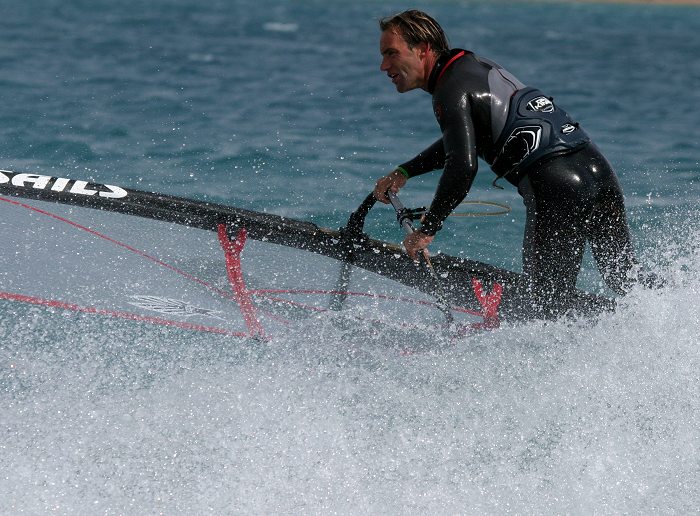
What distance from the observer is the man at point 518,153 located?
4.17 m

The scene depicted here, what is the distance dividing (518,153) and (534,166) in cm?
9

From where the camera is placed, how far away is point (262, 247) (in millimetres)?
4930

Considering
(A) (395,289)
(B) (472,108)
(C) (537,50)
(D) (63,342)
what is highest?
(B) (472,108)

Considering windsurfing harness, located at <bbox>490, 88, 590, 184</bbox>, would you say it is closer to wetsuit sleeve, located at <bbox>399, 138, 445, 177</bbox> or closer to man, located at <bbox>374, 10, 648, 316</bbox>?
man, located at <bbox>374, 10, 648, 316</bbox>

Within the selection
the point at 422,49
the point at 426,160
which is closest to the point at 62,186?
the point at 426,160

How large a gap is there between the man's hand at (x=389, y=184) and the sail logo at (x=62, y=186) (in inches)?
51.8

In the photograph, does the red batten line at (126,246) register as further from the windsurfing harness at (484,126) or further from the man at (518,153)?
the windsurfing harness at (484,126)

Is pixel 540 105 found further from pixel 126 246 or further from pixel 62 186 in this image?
pixel 62 186

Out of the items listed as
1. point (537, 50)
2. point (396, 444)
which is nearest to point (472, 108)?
point (396, 444)

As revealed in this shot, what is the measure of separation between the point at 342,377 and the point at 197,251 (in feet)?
3.40

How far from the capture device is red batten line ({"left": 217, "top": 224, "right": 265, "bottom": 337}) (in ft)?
16.2

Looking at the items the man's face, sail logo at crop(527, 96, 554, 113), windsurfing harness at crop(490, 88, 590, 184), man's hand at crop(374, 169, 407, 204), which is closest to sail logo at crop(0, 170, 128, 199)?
man's hand at crop(374, 169, 407, 204)

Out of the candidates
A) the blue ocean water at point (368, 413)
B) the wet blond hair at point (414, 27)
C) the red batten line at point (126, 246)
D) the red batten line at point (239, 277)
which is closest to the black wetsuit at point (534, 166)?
the wet blond hair at point (414, 27)

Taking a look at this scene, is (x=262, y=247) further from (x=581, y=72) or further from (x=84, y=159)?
(x=581, y=72)
